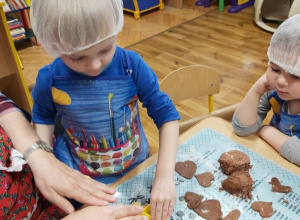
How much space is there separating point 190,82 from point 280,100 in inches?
15.5

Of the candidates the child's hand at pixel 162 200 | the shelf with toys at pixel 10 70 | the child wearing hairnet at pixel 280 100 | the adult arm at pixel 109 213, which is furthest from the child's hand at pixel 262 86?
the shelf with toys at pixel 10 70

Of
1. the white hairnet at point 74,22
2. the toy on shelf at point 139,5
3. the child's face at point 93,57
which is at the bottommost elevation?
the toy on shelf at point 139,5

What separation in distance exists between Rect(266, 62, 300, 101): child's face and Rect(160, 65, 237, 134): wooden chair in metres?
0.34

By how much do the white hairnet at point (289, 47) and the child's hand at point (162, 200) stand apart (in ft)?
1.58

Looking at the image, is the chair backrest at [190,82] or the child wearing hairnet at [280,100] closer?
the child wearing hairnet at [280,100]

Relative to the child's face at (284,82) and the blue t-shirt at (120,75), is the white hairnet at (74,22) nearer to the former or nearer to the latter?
the blue t-shirt at (120,75)

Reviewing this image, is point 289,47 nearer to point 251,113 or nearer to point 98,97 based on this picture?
point 251,113

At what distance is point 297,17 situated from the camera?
2.99 ft

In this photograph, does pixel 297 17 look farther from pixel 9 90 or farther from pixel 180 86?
pixel 9 90

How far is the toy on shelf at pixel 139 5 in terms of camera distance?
3859mm

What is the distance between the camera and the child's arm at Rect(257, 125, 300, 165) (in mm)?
932

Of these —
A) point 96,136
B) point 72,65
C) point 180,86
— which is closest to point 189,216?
point 96,136

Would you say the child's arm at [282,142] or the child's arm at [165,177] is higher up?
the child's arm at [165,177]

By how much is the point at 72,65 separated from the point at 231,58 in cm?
237
